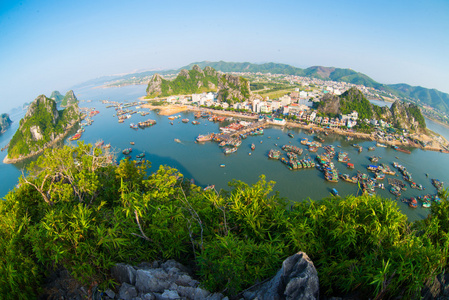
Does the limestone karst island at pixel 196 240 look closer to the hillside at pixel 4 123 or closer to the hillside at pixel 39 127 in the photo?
the hillside at pixel 39 127

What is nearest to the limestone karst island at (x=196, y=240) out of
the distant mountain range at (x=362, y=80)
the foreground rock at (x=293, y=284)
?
the foreground rock at (x=293, y=284)

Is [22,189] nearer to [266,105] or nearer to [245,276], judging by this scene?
[245,276]

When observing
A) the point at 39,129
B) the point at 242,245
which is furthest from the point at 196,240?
the point at 39,129

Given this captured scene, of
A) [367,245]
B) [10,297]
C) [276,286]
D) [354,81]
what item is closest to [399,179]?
[367,245]

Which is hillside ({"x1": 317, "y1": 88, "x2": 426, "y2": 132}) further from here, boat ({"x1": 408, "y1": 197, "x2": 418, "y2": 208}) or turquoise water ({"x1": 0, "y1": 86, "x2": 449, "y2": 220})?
boat ({"x1": 408, "y1": 197, "x2": 418, "y2": 208})

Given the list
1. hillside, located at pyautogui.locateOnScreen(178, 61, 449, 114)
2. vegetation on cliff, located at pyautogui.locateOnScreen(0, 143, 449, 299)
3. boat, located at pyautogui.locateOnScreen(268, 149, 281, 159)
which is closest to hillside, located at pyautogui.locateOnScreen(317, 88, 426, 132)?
boat, located at pyautogui.locateOnScreen(268, 149, 281, 159)

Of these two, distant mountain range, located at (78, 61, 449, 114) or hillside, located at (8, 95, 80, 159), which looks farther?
distant mountain range, located at (78, 61, 449, 114)

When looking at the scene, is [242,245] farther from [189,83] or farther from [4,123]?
[189,83]
